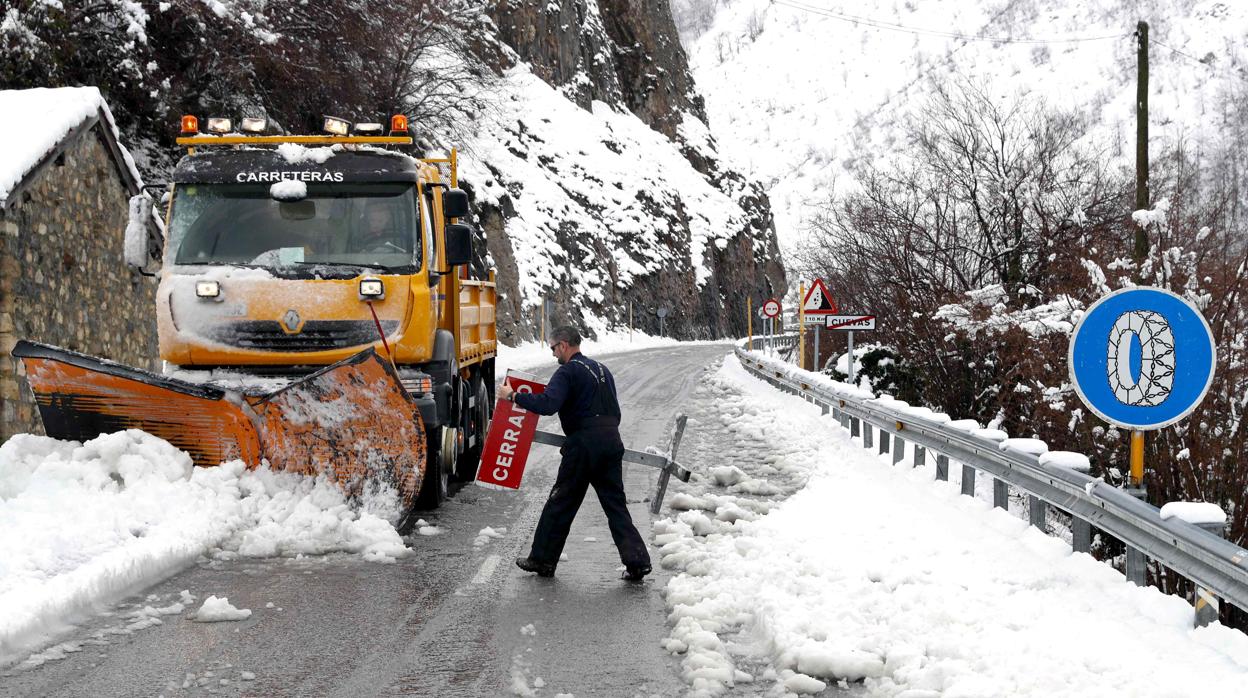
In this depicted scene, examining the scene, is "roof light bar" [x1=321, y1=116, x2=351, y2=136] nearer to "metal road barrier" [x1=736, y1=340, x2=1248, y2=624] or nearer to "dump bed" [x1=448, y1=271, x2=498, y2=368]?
"dump bed" [x1=448, y1=271, x2=498, y2=368]

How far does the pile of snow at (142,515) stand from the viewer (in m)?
6.68

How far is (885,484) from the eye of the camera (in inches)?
418

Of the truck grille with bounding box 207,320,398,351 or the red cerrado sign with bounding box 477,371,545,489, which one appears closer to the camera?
the red cerrado sign with bounding box 477,371,545,489

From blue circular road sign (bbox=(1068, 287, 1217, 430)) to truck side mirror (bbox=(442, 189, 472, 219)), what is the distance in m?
5.13

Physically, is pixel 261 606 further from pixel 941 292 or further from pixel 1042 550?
pixel 941 292

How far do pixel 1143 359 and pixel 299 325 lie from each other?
5.96m

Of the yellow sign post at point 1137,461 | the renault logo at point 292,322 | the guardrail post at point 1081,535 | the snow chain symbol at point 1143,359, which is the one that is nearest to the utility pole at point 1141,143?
the guardrail post at point 1081,535

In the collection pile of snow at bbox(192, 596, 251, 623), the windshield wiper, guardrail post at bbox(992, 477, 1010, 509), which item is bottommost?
pile of snow at bbox(192, 596, 251, 623)

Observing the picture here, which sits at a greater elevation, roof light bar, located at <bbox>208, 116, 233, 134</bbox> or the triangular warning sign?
roof light bar, located at <bbox>208, 116, 233, 134</bbox>

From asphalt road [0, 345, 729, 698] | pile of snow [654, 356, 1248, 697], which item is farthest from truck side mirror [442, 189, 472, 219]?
pile of snow [654, 356, 1248, 697]

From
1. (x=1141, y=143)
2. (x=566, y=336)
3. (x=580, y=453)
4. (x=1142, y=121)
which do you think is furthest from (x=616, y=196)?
(x=580, y=453)

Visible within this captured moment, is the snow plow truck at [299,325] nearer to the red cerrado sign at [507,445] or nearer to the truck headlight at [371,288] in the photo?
the truck headlight at [371,288]

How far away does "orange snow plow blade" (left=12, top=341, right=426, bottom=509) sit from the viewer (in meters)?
8.15

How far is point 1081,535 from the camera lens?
6.87m
